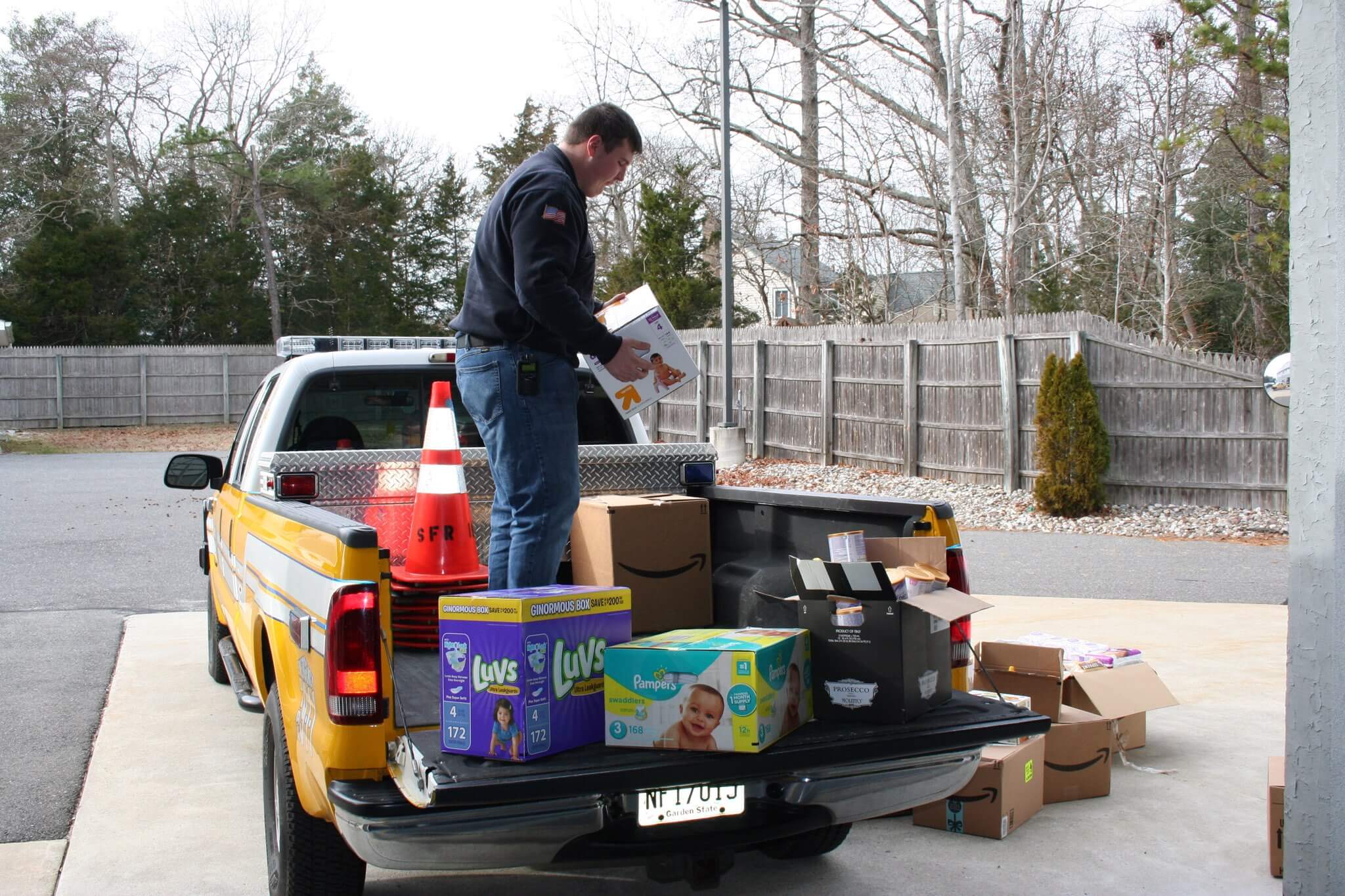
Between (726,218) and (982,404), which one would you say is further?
(726,218)

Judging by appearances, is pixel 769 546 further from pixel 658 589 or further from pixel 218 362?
pixel 218 362

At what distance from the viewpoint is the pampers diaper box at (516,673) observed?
2.76 m

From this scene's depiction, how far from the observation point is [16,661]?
7.06 m

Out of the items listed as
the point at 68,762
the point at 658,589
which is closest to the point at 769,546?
the point at 658,589

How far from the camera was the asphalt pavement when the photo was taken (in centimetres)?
524

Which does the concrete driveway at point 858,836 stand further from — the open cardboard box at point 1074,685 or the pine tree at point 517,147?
the pine tree at point 517,147

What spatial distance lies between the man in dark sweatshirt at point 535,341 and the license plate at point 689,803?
1050 mm

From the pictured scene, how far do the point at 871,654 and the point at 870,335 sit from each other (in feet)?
51.7

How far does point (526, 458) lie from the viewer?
3719 millimetres

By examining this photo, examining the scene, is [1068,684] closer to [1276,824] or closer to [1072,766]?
[1072,766]

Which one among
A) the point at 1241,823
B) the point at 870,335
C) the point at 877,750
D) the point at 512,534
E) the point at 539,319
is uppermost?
the point at 870,335

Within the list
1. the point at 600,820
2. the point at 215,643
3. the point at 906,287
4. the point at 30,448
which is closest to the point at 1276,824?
the point at 600,820

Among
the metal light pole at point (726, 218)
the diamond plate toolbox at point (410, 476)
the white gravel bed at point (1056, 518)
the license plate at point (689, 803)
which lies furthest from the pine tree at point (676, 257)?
the license plate at point (689, 803)

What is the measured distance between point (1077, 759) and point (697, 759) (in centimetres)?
231
